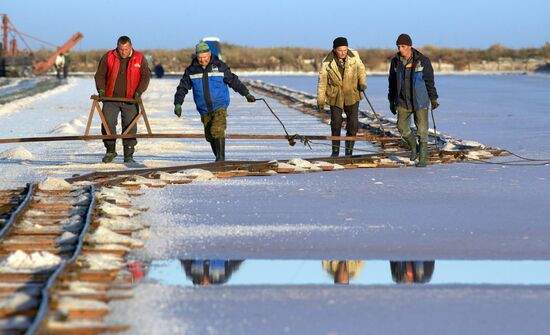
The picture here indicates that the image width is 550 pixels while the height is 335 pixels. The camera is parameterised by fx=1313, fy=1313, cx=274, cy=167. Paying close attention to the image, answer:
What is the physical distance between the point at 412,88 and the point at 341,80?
54.1 inches

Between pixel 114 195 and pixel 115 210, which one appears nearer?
pixel 115 210

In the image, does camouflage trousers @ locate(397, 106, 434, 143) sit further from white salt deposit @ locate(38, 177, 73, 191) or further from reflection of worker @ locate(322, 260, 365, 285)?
reflection of worker @ locate(322, 260, 365, 285)

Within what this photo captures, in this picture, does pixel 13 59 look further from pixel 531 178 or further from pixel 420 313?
pixel 420 313

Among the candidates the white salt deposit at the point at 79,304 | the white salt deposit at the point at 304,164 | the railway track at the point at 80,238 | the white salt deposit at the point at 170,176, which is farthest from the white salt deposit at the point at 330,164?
the white salt deposit at the point at 79,304

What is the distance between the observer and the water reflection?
8.77 m

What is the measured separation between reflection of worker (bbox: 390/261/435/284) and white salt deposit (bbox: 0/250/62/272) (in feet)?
7.73

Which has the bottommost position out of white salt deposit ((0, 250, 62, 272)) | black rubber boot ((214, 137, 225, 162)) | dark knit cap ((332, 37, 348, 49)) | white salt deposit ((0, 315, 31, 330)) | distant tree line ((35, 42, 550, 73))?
distant tree line ((35, 42, 550, 73))

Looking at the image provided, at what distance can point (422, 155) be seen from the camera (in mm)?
17078

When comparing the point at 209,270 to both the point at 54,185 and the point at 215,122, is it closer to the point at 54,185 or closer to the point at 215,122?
the point at 54,185

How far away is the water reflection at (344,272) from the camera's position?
877cm

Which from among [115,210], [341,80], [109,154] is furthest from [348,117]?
[115,210]

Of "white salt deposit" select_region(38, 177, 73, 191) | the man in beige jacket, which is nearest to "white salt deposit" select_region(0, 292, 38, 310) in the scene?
"white salt deposit" select_region(38, 177, 73, 191)

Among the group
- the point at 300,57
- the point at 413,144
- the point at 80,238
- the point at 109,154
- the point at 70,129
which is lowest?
the point at 300,57

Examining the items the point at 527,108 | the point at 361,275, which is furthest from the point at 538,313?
the point at 527,108
